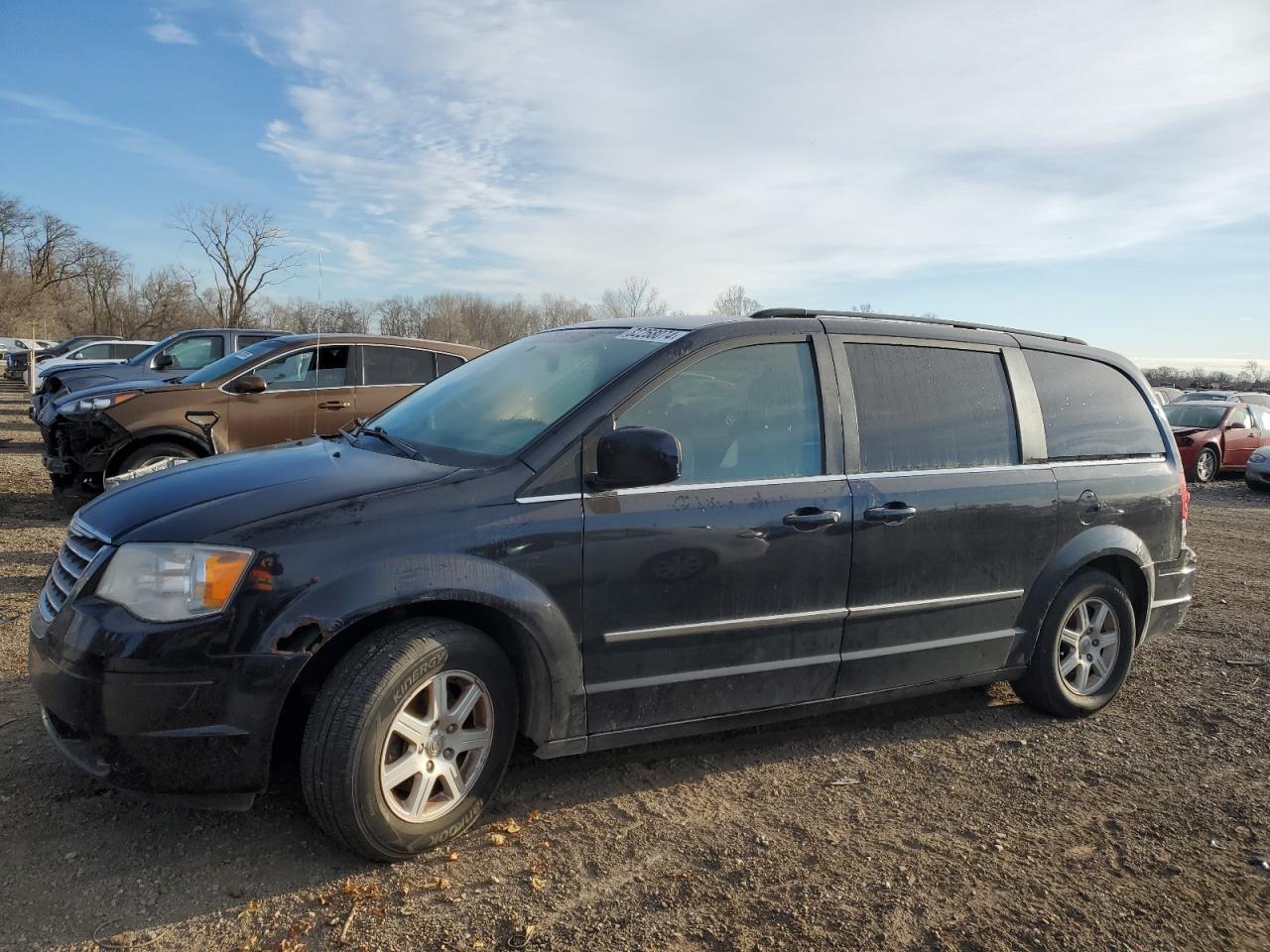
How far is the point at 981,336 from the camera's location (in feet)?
14.0

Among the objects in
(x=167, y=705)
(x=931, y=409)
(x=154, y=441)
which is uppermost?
(x=931, y=409)

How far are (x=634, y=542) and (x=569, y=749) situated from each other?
0.77 meters

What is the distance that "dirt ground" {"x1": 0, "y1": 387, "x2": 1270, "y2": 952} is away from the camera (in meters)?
2.56

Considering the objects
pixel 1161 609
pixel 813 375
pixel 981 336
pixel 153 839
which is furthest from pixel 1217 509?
pixel 153 839

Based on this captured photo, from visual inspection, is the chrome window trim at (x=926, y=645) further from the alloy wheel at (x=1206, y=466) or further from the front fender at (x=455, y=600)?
the alloy wheel at (x=1206, y=466)

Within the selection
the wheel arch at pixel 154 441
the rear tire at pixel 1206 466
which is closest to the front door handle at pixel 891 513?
the wheel arch at pixel 154 441

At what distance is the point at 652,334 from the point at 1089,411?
243cm

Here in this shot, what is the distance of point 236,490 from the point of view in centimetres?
291

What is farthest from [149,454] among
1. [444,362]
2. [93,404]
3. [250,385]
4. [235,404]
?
[444,362]

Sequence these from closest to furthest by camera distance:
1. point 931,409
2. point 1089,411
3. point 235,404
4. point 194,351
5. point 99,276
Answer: point 931,409 → point 1089,411 → point 235,404 → point 194,351 → point 99,276

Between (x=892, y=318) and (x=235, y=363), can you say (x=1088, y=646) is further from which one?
(x=235, y=363)

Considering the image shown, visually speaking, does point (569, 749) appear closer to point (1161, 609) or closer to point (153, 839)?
point (153, 839)

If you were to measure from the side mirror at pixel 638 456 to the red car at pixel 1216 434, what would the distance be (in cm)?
1579

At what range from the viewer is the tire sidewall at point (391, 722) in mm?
2691
